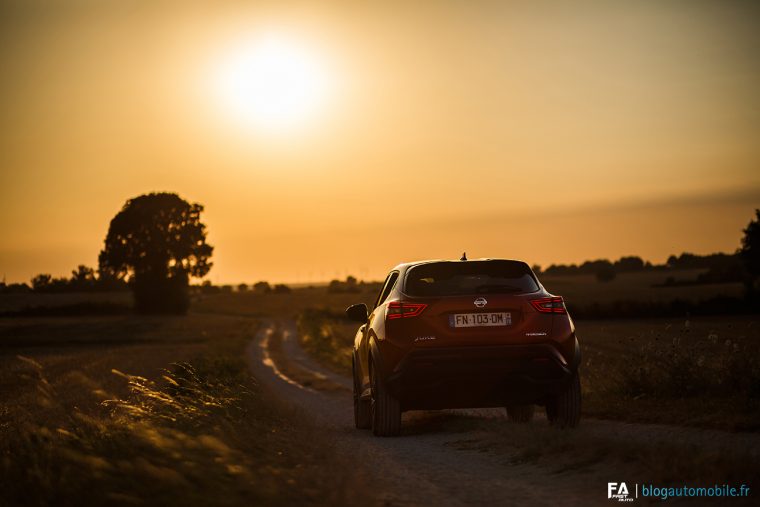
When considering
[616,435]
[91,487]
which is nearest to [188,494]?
[91,487]

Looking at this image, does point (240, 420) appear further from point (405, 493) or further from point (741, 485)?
point (741, 485)

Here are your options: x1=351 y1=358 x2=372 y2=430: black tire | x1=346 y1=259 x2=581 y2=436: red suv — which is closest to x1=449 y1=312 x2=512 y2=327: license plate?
x1=346 y1=259 x2=581 y2=436: red suv

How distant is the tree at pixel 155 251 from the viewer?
87750 mm

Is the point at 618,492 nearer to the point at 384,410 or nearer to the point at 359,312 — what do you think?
the point at 384,410

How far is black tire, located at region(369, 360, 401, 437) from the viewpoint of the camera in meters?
11.0

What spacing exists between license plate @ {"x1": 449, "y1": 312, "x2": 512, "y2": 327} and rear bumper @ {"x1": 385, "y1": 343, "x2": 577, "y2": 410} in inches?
10.3

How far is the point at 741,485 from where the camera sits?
6.54 m

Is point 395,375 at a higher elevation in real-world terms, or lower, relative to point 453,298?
lower

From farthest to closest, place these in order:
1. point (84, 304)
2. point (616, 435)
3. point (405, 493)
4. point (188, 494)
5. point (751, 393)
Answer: point (84, 304), point (751, 393), point (616, 435), point (405, 493), point (188, 494)

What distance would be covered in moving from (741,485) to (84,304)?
249 feet

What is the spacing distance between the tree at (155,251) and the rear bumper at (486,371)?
7994cm

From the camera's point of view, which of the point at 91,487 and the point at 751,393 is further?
the point at 751,393

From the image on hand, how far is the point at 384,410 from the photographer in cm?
1105

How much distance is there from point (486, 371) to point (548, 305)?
3.46ft
